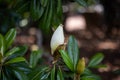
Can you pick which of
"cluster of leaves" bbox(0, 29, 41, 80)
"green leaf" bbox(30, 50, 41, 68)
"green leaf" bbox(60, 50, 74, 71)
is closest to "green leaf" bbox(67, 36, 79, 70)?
"green leaf" bbox(60, 50, 74, 71)

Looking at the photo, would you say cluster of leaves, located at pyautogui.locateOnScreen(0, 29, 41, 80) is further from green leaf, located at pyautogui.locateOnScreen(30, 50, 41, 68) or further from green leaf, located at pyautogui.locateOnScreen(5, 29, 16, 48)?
green leaf, located at pyautogui.locateOnScreen(30, 50, 41, 68)

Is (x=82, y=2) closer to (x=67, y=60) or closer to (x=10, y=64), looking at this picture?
(x=67, y=60)

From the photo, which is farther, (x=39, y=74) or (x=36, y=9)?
(x=36, y=9)

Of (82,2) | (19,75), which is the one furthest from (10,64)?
(82,2)

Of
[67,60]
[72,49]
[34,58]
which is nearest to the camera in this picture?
[67,60]

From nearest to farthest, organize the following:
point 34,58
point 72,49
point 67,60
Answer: point 67,60, point 72,49, point 34,58

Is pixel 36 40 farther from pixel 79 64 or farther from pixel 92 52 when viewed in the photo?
pixel 79 64

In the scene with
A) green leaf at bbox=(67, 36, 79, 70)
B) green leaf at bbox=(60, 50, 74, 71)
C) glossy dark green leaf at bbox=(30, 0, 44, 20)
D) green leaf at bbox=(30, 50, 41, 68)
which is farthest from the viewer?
green leaf at bbox=(30, 50, 41, 68)

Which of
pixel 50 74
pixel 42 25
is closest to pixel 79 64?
pixel 50 74

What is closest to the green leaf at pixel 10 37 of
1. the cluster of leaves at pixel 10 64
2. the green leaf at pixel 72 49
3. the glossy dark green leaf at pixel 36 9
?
the cluster of leaves at pixel 10 64

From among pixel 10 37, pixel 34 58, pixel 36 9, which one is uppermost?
pixel 36 9
